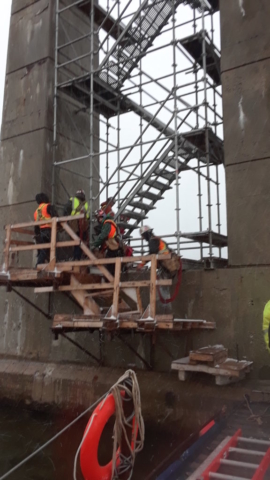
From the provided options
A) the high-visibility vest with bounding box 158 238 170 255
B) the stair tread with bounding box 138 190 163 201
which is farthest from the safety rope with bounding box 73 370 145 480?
the stair tread with bounding box 138 190 163 201

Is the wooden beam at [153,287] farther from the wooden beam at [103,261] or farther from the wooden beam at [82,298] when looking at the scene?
the wooden beam at [82,298]

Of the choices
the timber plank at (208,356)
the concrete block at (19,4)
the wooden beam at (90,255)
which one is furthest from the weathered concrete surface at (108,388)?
the concrete block at (19,4)

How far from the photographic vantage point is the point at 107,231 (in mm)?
7898

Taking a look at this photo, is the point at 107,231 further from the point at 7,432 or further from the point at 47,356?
the point at 7,432

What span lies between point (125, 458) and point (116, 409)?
1.90 feet

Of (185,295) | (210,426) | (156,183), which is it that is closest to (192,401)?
(185,295)

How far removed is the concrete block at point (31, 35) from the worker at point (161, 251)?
5.97 metres

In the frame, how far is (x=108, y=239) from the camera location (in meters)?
7.99

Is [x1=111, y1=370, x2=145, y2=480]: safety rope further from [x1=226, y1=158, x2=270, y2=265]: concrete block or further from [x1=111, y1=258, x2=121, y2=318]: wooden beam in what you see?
[x1=226, y1=158, x2=270, y2=265]: concrete block

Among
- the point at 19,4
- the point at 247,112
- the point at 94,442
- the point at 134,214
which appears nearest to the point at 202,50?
the point at 247,112

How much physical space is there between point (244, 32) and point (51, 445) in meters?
8.54

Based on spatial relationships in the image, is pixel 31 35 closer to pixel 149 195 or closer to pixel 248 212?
pixel 149 195

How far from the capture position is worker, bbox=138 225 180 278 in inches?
281

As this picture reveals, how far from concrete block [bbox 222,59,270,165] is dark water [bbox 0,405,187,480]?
5001mm
